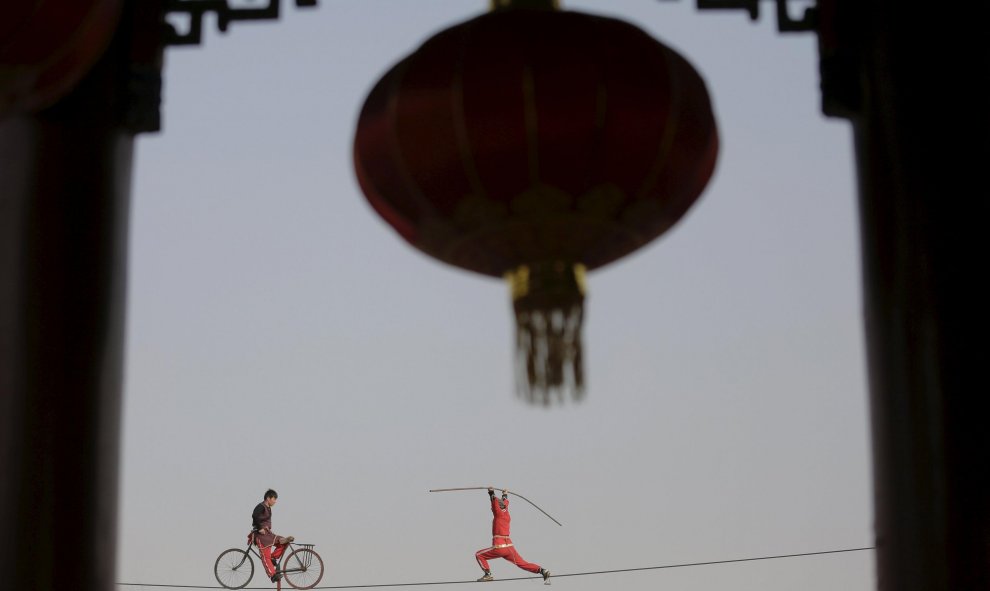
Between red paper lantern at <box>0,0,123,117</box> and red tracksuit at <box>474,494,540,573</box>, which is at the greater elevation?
red paper lantern at <box>0,0,123,117</box>

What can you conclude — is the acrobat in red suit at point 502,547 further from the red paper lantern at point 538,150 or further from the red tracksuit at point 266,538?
the red paper lantern at point 538,150

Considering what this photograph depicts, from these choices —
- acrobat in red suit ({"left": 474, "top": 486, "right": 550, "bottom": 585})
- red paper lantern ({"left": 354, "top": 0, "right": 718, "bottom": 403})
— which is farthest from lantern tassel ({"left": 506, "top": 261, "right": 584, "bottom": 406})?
acrobat in red suit ({"left": 474, "top": 486, "right": 550, "bottom": 585})

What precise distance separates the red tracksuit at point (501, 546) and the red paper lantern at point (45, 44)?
200 inches

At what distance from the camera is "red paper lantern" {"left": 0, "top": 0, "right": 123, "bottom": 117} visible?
2.00m

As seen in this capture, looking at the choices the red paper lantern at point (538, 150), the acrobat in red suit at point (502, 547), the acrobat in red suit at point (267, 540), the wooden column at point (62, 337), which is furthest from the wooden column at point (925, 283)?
the acrobat in red suit at point (267, 540)

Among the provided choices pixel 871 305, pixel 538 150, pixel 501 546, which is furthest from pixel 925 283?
pixel 501 546

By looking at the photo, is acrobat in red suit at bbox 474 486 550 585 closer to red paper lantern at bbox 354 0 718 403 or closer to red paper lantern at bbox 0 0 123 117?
red paper lantern at bbox 354 0 718 403

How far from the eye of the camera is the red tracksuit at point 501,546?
278 inches

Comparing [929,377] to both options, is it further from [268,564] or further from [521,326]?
[268,564]

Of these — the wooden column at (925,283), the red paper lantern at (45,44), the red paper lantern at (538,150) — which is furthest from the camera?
the wooden column at (925,283)

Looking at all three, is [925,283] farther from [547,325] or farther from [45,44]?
[45,44]

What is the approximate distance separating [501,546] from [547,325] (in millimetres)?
4433

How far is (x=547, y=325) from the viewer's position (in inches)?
111

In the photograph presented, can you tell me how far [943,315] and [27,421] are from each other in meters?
1.75
